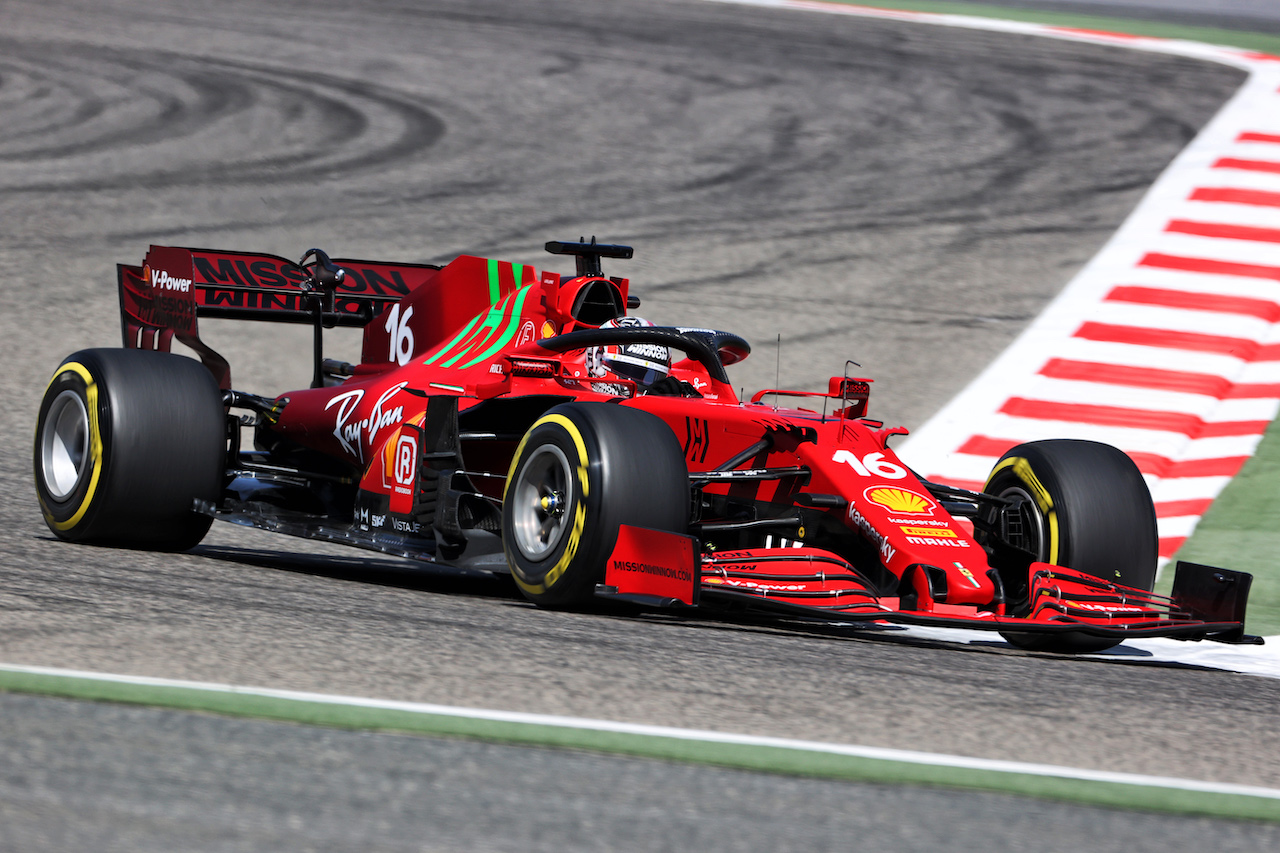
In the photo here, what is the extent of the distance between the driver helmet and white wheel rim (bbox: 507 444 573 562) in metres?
0.91

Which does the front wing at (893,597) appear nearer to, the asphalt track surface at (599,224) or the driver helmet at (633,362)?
the asphalt track surface at (599,224)

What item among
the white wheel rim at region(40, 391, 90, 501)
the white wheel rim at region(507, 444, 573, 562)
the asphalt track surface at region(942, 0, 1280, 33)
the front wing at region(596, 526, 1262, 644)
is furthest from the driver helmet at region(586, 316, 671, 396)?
the asphalt track surface at region(942, 0, 1280, 33)

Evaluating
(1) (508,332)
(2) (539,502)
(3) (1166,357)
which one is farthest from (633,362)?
(3) (1166,357)

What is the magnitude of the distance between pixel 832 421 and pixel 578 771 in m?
3.13

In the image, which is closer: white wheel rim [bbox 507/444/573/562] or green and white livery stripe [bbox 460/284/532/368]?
white wheel rim [bbox 507/444/573/562]

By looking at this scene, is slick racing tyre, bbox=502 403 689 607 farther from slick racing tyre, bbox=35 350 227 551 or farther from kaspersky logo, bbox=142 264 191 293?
kaspersky logo, bbox=142 264 191 293

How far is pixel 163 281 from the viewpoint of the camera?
8711mm

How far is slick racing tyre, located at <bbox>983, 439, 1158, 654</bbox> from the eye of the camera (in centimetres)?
670

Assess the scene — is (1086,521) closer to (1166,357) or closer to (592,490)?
(592,490)

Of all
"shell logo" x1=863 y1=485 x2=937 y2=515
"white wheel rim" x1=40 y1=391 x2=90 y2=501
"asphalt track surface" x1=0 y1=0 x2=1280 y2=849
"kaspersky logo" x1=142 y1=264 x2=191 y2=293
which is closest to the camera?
"asphalt track surface" x1=0 y1=0 x2=1280 y2=849

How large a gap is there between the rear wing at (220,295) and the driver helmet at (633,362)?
6.61 feet

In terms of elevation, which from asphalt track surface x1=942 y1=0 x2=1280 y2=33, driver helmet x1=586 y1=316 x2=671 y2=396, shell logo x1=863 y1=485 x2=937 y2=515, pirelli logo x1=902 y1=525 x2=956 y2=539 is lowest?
pirelli logo x1=902 y1=525 x2=956 y2=539

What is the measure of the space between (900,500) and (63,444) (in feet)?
12.2

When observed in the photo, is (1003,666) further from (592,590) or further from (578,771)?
(578,771)
